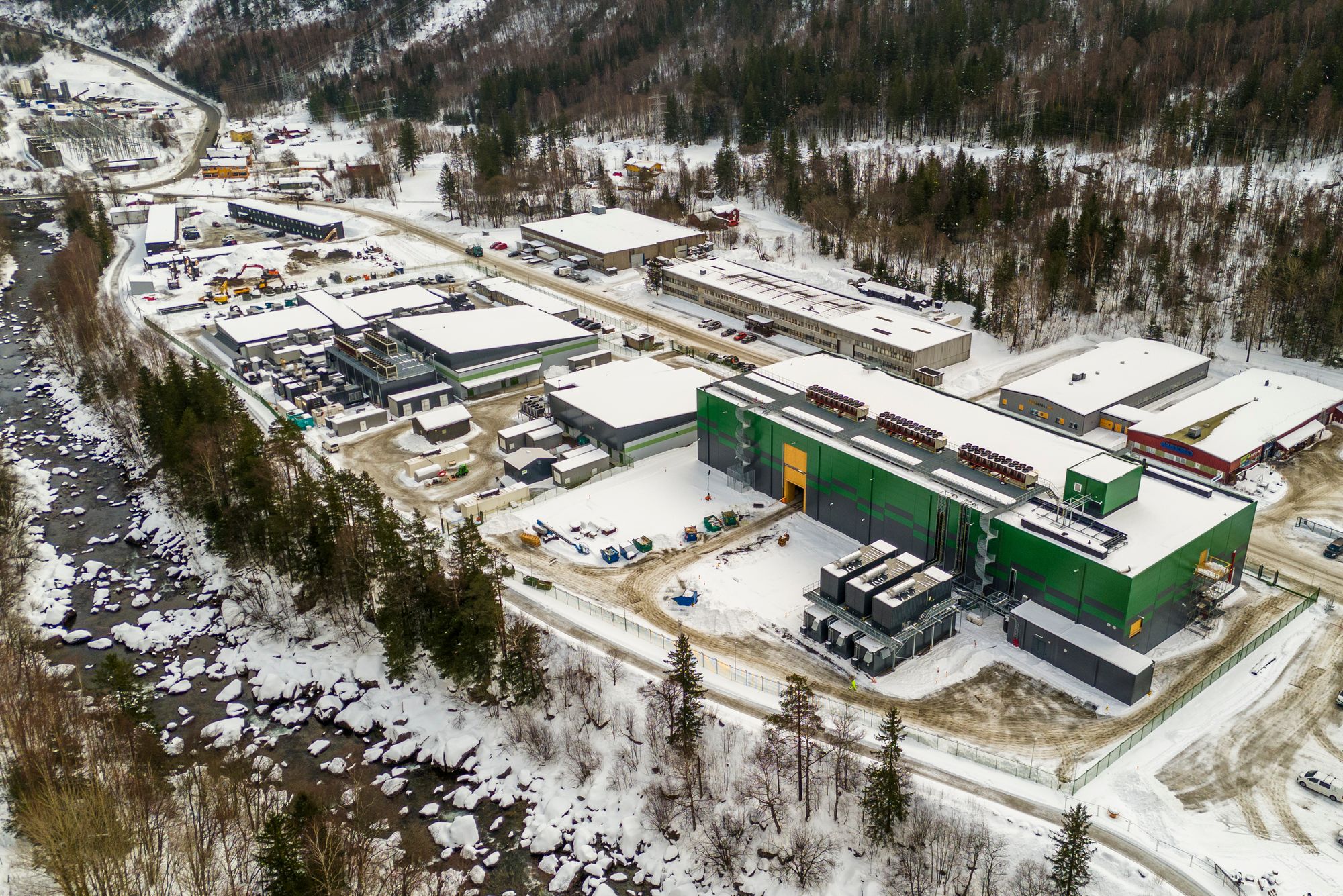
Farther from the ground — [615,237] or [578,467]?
[615,237]

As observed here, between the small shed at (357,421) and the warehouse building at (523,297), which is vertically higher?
the warehouse building at (523,297)

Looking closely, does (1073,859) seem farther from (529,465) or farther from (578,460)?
(529,465)

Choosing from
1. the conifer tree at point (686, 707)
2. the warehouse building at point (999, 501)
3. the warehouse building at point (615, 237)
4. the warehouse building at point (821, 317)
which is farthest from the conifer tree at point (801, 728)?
the warehouse building at point (615, 237)

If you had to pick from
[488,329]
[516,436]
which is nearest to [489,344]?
[488,329]

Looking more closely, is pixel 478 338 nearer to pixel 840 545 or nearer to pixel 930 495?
pixel 840 545

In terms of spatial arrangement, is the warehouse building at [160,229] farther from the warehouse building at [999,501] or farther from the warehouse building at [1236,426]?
the warehouse building at [1236,426]

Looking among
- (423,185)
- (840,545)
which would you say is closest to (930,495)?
(840,545)
